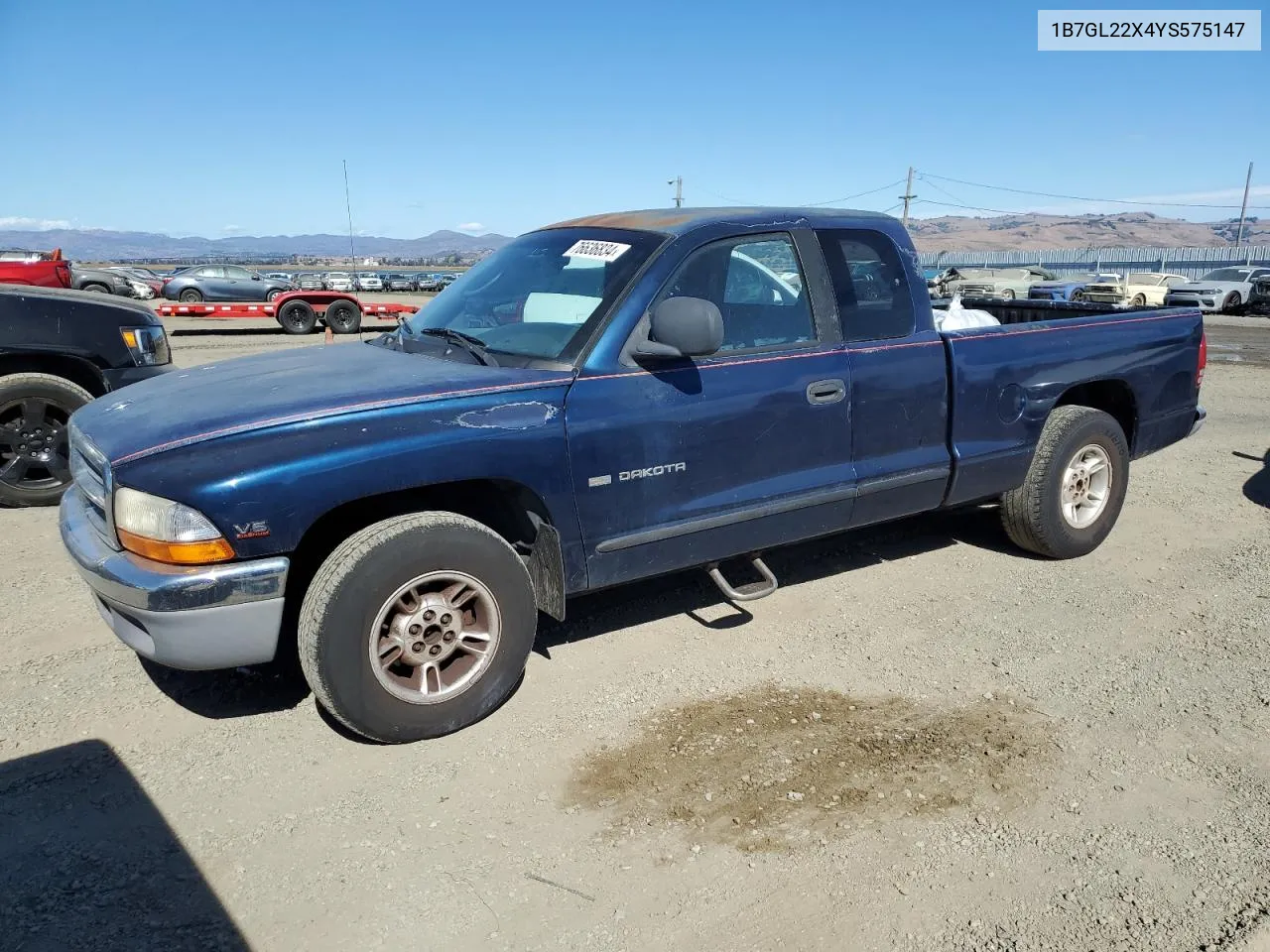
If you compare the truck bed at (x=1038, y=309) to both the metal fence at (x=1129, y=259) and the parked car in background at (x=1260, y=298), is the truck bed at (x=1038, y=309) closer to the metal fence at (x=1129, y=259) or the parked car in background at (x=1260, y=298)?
the parked car in background at (x=1260, y=298)

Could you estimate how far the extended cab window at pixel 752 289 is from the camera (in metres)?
3.73

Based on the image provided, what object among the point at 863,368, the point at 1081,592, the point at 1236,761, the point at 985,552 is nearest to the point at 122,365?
the point at 863,368

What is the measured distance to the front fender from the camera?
110 inches

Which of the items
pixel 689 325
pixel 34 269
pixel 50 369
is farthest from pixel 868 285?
pixel 34 269

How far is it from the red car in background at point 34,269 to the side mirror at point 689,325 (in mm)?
12463

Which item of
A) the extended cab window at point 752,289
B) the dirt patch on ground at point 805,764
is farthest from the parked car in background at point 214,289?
the dirt patch on ground at point 805,764

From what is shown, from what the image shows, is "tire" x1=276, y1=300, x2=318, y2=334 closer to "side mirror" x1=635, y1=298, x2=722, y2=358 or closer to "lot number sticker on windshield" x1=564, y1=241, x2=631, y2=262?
"lot number sticker on windshield" x1=564, y1=241, x2=631, y2=262

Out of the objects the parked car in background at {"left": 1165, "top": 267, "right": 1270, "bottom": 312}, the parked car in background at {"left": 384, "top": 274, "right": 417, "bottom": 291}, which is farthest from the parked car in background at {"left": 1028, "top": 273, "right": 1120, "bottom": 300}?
the parked car in background at {"left": 384, "top": 274, "right": 417, "bottom": 291}

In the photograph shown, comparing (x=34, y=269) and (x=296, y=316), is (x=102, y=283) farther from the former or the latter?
(x=34, y=269)

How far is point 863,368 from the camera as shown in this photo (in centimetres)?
399

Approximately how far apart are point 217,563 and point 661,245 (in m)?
2.02

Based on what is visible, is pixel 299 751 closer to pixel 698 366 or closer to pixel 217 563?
pixel 217 563

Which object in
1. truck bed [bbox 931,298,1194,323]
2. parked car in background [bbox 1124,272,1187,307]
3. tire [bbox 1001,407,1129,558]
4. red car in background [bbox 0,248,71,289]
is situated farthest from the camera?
parked car in background [bbox 1124,272,1187,307]

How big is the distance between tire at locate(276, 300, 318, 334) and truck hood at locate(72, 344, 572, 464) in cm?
1707
